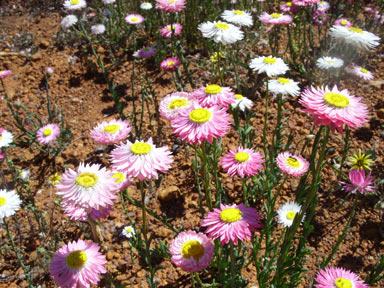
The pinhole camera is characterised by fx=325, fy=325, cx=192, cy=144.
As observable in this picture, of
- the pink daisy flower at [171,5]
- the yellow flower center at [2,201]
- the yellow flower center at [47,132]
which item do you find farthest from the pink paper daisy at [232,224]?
the yellow flower center at [47,132]

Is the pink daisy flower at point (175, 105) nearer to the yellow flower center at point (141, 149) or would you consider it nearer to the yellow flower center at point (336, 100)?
→ the yellow flower center at point (141, 149)

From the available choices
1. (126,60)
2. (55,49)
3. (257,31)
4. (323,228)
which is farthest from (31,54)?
(323,228)

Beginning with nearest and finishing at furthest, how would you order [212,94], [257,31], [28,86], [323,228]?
[212,94] → [323,228] → [28,86] → [257,31]

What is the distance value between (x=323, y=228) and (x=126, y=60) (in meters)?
3.30

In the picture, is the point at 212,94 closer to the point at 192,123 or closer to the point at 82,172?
the point at 192,123

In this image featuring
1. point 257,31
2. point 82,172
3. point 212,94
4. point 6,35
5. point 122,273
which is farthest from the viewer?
point 6,35

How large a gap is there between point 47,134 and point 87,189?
213 cm

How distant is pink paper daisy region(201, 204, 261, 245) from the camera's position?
4.96 feet

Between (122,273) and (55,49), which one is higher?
(55,49)

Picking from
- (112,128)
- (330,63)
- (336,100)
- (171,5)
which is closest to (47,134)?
(112,128)

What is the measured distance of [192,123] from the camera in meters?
1.66

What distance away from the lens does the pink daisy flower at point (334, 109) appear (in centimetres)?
130

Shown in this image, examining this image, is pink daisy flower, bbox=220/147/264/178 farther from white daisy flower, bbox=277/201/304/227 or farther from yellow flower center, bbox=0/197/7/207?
yellow flower center, bbox=0/197/7/207

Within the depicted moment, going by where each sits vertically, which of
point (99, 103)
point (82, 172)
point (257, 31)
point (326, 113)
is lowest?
point (99, 103)
